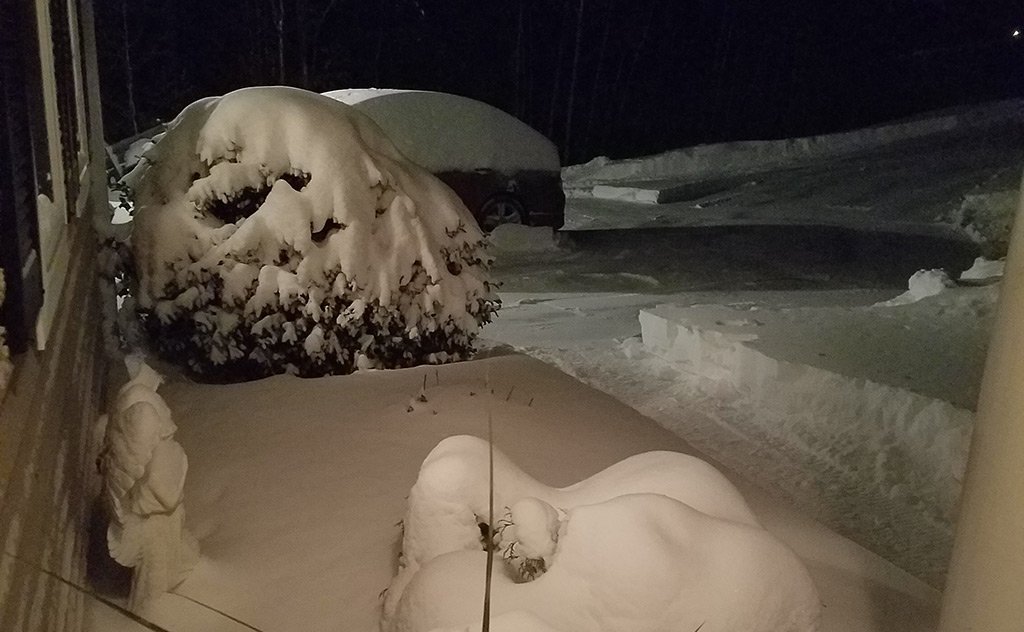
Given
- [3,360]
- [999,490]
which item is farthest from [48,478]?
[999,490]

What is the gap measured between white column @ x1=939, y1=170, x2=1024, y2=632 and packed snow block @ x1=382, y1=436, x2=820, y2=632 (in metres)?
0.67

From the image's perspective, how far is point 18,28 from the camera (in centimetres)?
298

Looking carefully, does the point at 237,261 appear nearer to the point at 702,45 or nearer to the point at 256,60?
the point at 256,60

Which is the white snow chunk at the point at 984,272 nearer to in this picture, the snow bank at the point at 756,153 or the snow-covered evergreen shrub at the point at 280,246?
the snow-covered evergreen shrub at the point at 280,246

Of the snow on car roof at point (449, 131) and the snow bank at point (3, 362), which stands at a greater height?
the snow bank at point (3, 362)

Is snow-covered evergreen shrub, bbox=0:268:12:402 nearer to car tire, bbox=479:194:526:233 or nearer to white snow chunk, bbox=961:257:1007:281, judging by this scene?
white snow chunk, bbox=961:257:1007:281

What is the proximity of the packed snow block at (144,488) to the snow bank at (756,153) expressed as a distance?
18.5m

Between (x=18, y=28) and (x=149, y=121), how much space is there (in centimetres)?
1815

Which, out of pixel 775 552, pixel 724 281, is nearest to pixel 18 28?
pixel 775 552

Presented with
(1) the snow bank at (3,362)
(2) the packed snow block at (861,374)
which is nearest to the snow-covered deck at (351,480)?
(1) the snow bank at (3,362)

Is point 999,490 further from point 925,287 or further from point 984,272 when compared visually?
point 984,272

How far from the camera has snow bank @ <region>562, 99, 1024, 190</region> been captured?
22.1 meters

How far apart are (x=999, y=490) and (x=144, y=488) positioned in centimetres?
274

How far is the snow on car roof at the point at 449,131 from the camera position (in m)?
11.9
